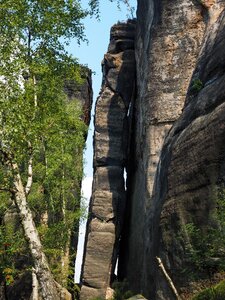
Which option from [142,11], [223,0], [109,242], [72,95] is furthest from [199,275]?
[72,95]

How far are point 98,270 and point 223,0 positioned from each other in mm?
15413

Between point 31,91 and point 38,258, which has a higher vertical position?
point 31,91

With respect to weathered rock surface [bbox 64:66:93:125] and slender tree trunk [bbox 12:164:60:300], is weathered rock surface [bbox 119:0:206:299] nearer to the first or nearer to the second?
slender tree trunk [bbox 12:164:60:300]

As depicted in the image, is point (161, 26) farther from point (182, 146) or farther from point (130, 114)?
point (182, 146)

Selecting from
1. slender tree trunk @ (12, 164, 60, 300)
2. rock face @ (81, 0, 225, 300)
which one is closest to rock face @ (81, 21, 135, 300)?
rock face @ (81, 0, 225, 300)

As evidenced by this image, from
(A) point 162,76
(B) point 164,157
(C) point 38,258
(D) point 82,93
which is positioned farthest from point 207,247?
(D) point 82,93

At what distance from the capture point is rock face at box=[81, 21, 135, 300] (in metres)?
30.0

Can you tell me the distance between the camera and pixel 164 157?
19.2 m

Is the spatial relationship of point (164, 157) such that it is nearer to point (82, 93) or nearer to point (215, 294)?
point (215, 294)

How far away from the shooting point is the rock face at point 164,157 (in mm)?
15984

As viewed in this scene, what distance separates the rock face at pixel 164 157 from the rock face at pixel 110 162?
58 millimetres

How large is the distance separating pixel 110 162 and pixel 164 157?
13540 mm

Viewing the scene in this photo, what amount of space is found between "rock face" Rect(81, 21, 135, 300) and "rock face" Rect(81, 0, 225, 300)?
58 millimetres

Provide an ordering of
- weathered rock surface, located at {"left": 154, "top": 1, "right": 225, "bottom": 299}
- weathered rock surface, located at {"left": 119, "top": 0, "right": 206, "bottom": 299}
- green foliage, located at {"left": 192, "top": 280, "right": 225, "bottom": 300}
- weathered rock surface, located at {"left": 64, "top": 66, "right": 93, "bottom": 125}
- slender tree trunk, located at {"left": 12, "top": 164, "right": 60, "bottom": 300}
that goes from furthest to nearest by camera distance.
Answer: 1. weathered rock surface, located at {"left": 64, "top": 66, "right": 93, "bottom": 125}
2. weathered rock surface, located at {"left": 119, "top": 0, "right": 206, "bottom": 299}
3. slender tree trunk, located at {"left": 12, "top": 164, "right": 60, "bottom": 300}
4. weathered rock surface, located at {"left": 154, "top": 1, "right": 225, "bottom": 299}
5. green foliage, located at {"left": 192, "top": 280, "right": 225, "bottom": 300}
